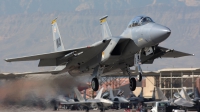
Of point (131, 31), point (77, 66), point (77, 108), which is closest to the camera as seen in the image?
point (131, 31)

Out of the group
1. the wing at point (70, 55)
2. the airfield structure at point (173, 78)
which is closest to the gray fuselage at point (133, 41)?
the wing at point (70, 55)

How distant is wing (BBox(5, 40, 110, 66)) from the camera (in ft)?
88.6

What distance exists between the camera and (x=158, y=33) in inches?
956

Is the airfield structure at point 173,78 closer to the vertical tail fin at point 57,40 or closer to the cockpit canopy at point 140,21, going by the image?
the vertical tail fin at point 57,40

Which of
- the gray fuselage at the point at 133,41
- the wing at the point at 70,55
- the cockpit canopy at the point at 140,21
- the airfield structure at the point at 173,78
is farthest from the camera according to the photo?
the airfield structure at the point at 173,78

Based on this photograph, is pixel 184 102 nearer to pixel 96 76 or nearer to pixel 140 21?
pixel 96 76

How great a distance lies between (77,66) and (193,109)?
28.4 m

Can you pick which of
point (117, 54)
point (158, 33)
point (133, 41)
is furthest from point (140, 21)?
point (117, 54)

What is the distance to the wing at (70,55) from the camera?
88.6 feet

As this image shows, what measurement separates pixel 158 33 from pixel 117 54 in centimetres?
292

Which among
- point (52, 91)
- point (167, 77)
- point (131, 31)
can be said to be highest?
point (167, 77)

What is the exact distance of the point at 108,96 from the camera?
6097 centimetres

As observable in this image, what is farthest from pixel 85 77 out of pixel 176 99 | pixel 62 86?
pixel 176 99

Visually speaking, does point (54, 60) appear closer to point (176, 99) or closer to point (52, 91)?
point (52, 91)
